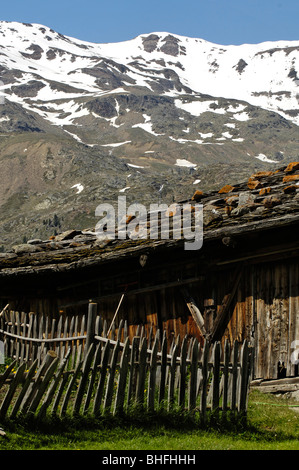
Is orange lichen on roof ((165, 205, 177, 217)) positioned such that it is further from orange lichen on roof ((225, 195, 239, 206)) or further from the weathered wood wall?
the weathered wood wall

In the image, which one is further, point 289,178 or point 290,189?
point 289,178

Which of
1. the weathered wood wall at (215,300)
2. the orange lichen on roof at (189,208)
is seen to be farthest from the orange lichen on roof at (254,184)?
the weathered wood wall at (215,300)

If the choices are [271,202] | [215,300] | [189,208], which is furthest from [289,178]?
[215,300]

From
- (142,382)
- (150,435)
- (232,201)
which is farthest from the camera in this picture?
(232,201)

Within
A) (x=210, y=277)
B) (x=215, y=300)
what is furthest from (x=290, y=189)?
(x=215, y=300)

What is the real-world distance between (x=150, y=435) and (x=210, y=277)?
15.3ft

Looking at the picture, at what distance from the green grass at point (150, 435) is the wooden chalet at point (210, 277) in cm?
263

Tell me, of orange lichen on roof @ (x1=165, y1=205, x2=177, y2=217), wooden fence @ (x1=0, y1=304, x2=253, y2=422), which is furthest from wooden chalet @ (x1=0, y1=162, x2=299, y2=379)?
wooden fence @ (x1=0, y1=304, x2=253, y2=422)

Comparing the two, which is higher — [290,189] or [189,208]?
[290,189]

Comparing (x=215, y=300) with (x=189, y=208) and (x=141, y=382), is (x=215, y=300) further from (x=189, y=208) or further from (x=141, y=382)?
(x=141, y=382)

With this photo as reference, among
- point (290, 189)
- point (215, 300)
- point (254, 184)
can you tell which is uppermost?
point (254, 184)

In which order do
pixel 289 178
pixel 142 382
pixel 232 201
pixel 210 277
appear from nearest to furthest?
pixel 142 382
pixel 210 277
pixel 232 201
pixel 289 178

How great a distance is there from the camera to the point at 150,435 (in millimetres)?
6828

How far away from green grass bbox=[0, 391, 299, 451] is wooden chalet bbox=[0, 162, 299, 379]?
2634 millimetres
